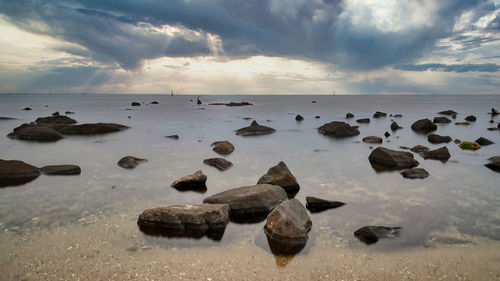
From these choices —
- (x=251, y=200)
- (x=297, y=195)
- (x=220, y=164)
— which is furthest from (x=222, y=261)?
(x=220, y=164)

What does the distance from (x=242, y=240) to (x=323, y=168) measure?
10575 millimetres

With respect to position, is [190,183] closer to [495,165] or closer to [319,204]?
→ [319,204]

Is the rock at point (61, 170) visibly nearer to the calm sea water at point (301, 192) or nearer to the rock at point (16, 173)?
the rock at point (16, 173)

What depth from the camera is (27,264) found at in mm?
7578

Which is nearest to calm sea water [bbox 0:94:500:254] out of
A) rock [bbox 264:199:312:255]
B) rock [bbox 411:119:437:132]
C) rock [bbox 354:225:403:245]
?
rock [bbox 354:225:403:245]

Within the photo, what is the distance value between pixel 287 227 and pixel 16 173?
14.2 m

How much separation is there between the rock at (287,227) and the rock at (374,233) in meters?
1.49

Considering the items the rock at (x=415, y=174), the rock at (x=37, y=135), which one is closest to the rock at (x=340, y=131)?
the rock at (x=415, y=174)

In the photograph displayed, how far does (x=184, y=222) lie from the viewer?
9477mm

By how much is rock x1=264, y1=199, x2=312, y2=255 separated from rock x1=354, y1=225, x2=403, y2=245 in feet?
4.88

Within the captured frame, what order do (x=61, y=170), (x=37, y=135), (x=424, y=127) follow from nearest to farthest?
(x=61, y=170) → (x=37, y=135) → (x=424, y=127)

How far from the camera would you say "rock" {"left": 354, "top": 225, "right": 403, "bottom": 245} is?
29.1 feet

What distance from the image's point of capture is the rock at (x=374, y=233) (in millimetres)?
8883

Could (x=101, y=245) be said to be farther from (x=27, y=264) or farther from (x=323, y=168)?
(x=323, y=168)
